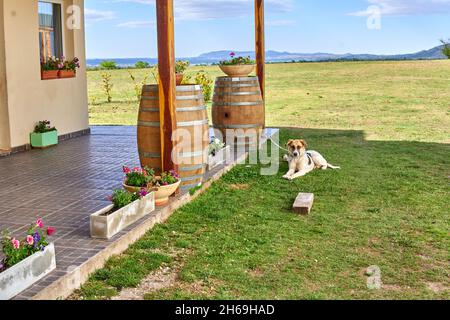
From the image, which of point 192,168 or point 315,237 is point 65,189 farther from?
point 315,237

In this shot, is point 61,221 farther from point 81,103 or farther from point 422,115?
point 422,115

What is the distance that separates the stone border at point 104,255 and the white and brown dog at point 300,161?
5.22 feet

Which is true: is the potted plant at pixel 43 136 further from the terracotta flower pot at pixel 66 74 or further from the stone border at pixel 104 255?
the stone border at pixel 104 255

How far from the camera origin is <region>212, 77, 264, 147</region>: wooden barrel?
30.0 ft

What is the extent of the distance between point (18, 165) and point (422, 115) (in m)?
10.1

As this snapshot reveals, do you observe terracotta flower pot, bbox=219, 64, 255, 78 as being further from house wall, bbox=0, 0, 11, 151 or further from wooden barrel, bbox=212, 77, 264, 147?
house wall, bbox=0, 0, 11, 151

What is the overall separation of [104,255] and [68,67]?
6518mm

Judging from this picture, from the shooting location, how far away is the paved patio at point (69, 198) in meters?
3.98

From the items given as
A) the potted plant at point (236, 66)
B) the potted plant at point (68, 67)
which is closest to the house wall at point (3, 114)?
the potted plant at point (68, 67)

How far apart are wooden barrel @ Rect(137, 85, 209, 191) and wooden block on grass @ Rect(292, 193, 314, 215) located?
3.69 ft

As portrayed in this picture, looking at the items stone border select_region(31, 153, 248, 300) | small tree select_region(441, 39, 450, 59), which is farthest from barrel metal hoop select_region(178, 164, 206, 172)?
small tree select_region(441, 39, 450, 59)

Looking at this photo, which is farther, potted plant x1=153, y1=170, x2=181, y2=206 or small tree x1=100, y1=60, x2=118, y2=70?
small tree x1=100, y1=60, x2=118, y2=70

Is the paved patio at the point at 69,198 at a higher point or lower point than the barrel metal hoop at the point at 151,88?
lower

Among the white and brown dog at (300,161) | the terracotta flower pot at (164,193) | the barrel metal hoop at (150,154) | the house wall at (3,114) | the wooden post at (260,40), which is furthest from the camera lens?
the wooden post at (260,40)
